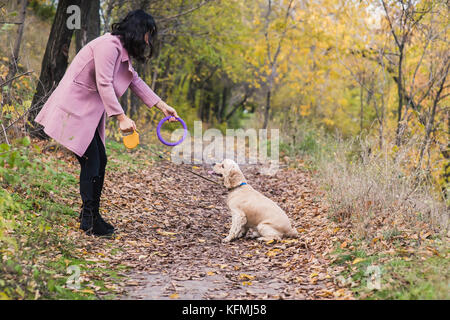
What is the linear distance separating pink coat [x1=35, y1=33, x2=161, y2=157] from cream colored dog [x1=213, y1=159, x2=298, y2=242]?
2075mm

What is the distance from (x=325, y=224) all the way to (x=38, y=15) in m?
15.8

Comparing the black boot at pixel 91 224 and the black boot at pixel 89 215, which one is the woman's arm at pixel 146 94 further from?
the black boot at pixel 91 224

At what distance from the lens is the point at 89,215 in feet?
17.5

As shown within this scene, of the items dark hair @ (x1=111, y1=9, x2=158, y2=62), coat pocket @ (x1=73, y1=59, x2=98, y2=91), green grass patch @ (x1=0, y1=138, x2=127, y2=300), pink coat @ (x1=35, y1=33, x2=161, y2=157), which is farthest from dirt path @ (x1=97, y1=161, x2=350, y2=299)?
dark hair @ (x1=111, y1=9, x2=158, y2=62)

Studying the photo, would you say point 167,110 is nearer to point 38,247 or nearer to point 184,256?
point 184,256

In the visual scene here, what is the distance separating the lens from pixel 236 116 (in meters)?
31.8

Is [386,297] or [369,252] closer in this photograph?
[386,297]

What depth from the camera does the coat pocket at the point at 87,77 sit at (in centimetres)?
498

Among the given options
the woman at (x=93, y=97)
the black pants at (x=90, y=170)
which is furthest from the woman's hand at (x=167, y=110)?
the black pants at (x=90, y=170)

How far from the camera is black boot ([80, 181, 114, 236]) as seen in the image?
5.23m

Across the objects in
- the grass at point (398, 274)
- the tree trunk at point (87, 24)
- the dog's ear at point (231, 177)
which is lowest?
the grass at point (398, 274)

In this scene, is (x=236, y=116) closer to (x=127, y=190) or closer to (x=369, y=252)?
(x=127, y=190)

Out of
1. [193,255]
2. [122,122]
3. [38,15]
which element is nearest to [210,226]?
[193,255]

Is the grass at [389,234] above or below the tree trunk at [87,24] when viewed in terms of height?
below
